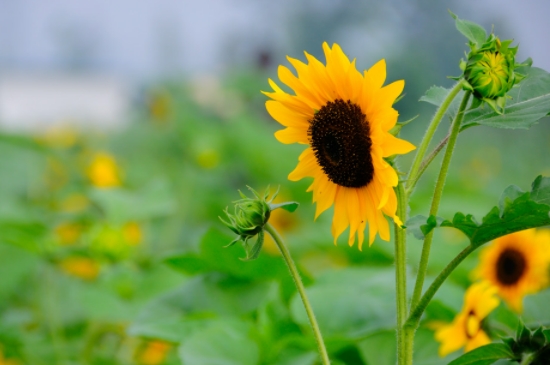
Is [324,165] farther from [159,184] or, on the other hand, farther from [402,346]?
[159,184]

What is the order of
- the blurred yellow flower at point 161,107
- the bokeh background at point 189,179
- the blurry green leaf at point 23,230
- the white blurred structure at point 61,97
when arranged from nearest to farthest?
1. the bokeh background at point 189,179
2. the blurry green leaf at point 23,230
3. the blurred yellow flower at point 161,107
4. the white blurred structure at point 61,97

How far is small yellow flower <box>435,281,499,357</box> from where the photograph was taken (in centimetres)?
41

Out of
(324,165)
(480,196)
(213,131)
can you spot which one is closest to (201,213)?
(213,131)

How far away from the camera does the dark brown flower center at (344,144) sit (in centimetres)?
33

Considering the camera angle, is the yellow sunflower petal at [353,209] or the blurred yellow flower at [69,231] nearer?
the yellow sunflower petal at [353,209]

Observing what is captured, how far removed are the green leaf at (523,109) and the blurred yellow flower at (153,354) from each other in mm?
535

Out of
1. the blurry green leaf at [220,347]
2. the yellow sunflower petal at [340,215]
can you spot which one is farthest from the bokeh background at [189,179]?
the yellow sunflower petal at [340,215]

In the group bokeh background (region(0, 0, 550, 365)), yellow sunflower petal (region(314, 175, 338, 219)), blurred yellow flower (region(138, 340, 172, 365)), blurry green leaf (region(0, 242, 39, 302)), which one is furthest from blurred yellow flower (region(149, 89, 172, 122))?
yellow sunflower petal (region(314, 175, 338, 219))

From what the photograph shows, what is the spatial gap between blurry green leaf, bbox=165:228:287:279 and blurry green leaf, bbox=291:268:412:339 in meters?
0.05

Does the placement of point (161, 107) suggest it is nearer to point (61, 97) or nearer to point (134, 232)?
point (134, 232)

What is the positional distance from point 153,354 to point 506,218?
1.87ft

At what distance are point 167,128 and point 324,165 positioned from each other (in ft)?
4.12

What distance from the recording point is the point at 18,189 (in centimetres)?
126

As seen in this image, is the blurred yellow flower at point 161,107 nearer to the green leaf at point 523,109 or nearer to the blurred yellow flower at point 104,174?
the blurred yellow flower at point 104,174
